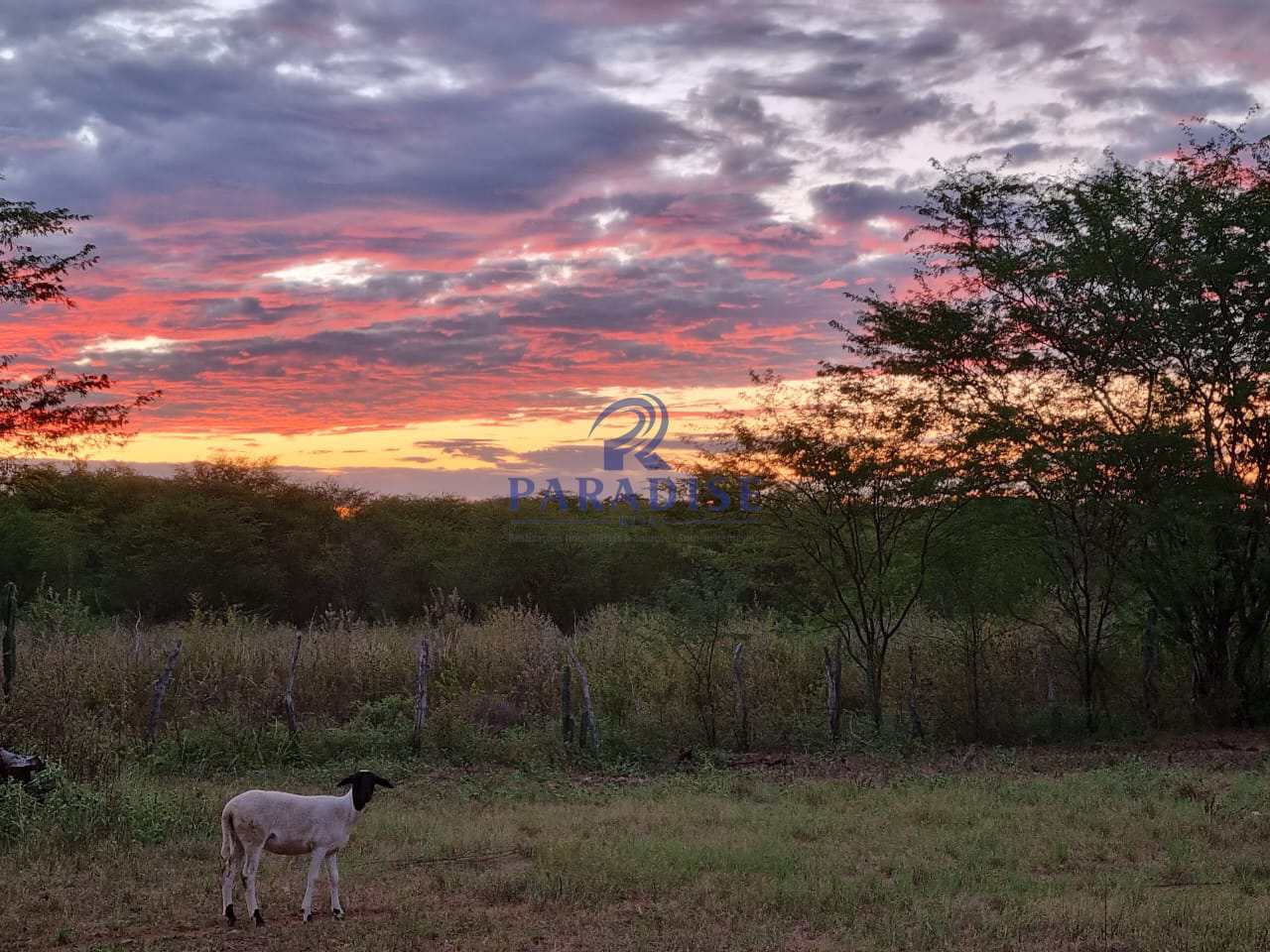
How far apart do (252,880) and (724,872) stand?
145 inches

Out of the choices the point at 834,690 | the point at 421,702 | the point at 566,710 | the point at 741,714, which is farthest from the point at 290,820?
the point at 834,690

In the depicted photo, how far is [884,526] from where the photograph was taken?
19.2 metres

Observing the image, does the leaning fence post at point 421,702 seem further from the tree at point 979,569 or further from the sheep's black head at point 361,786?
the sheep's black head at point 361,786

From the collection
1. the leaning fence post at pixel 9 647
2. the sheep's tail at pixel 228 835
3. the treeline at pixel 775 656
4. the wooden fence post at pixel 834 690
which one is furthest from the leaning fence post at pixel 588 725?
the sheep's tail at pixel 228 835

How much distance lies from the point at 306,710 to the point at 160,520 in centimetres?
2907

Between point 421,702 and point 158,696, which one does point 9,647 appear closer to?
point 158,696

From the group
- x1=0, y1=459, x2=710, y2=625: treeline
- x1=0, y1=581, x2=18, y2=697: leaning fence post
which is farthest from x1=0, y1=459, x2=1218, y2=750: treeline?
x1=0, y1=459, x2=710, y2=625: treeline

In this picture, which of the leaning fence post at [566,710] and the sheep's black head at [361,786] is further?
the leaning fence post at [566,710]

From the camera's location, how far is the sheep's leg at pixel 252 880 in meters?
7.79

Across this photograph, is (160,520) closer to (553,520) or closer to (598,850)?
(553,520)

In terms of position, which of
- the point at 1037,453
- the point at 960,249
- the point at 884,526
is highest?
the point at 960,249

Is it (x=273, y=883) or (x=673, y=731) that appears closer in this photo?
(x=273, y=883)

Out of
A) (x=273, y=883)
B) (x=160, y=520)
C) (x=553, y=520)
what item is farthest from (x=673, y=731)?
(x=160, y=520)

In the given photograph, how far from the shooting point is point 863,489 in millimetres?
18984
